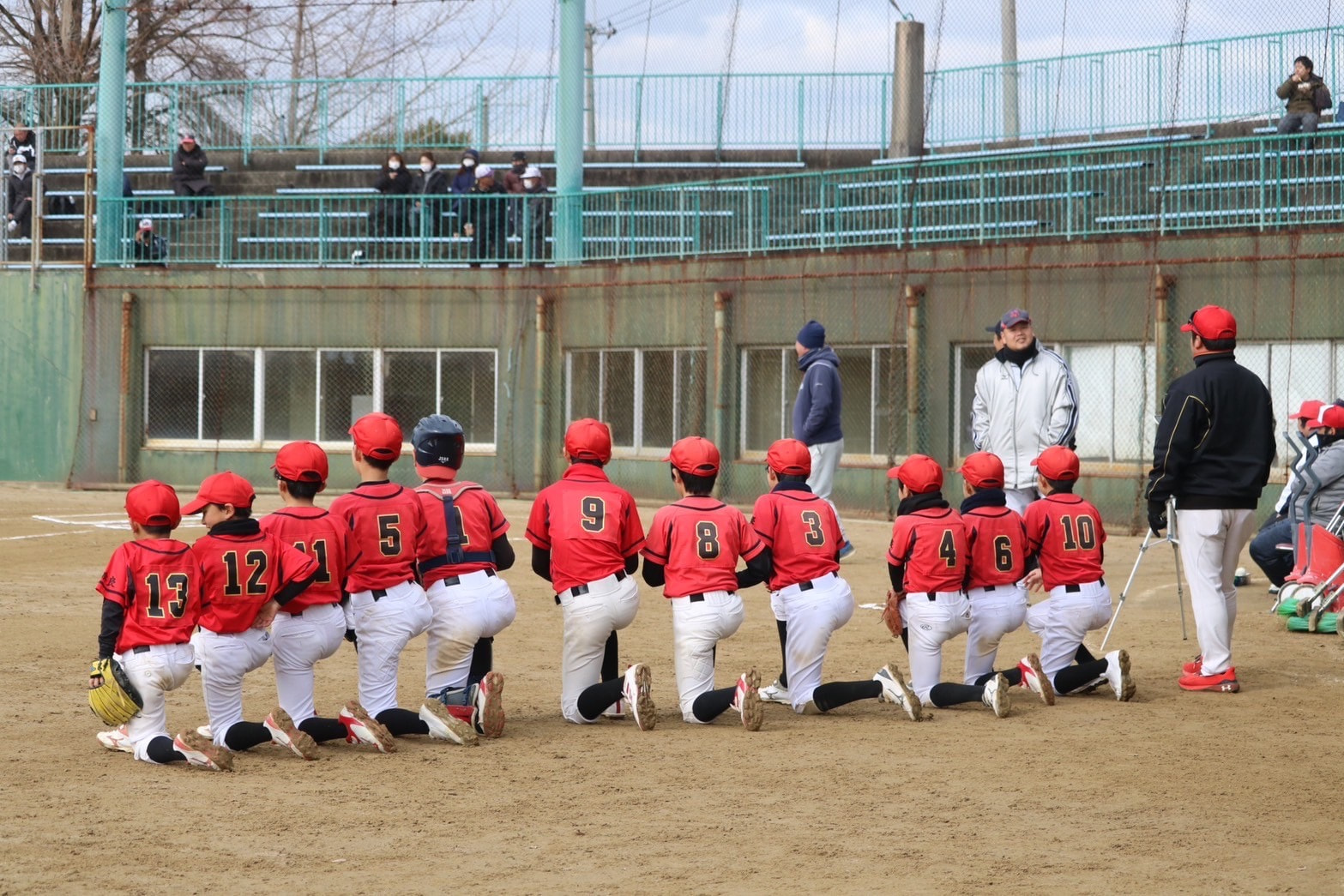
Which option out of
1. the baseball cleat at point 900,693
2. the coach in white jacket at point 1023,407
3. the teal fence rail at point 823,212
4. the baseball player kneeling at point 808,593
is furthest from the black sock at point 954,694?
the teal fence rail at point 823,212

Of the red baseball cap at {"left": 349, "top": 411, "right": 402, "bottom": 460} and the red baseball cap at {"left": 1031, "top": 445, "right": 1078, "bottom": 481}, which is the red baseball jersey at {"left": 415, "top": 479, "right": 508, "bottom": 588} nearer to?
the red baseball cap at {"left": 349, "top": 411, "right": 402, "bottom": 460}

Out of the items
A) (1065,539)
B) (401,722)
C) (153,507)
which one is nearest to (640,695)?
(401,722)

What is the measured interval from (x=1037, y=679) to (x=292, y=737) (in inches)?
153

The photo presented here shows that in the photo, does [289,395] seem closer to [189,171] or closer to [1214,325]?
[189,171]

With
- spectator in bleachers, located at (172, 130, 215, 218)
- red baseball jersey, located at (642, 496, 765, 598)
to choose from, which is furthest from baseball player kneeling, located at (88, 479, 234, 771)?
spectator in bleachers, located at (172, 130, 215, 218)

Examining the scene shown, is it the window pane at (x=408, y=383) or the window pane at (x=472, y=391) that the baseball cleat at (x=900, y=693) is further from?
the window pane at (x=408, y=383)

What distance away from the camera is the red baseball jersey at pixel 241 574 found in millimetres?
6895

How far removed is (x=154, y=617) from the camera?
6.84 m

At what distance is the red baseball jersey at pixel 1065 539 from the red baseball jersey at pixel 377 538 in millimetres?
3359

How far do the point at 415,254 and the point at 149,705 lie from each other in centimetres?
1788

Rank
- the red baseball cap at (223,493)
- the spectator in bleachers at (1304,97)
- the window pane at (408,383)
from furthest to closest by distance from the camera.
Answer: the window pane at (408,383), the spectator in bleachers at (1304,97), the red baseball cap at (223,493)

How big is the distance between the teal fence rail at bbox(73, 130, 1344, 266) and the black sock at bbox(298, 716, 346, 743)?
13400mm

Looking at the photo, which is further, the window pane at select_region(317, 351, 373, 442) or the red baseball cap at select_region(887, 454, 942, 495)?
the window pane at select_region(317, 351, 373, 442)

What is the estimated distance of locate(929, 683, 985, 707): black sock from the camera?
26.7 ft
